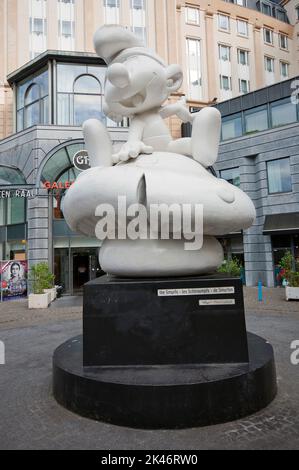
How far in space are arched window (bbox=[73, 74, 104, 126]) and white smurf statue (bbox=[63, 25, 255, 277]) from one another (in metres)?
14.2

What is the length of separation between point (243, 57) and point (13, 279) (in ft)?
86.9

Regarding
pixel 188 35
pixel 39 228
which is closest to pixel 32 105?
pixel 39 228

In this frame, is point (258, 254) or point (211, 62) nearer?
point (258, 254)

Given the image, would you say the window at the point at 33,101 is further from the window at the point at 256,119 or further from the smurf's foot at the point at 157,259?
the smurf's foot at the point at 157,259

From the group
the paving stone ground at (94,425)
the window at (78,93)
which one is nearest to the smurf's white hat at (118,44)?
the paving stone ground at (94,425)

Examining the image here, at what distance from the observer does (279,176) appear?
18484 millimetres

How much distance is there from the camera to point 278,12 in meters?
32.8

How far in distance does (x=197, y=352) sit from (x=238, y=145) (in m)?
17.4

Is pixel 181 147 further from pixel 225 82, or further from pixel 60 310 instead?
pixel 225 82

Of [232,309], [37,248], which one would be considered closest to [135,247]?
[232,309]

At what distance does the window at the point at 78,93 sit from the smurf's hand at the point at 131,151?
47.4ft

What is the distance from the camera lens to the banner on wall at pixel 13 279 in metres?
15.9

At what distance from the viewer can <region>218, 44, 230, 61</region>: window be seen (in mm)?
28391

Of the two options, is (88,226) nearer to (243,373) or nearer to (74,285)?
(243,373)
